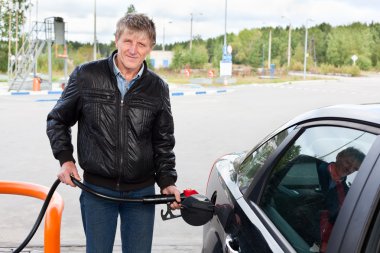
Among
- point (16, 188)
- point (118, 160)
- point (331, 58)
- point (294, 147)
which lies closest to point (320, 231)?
point (294, 147)

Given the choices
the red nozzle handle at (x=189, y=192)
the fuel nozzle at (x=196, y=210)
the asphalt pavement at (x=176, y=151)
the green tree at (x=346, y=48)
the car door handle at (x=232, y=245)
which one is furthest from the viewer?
the green tree at (x=346, y=48)

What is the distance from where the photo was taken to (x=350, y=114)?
1909 millimetres

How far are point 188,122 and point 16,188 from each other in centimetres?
1028

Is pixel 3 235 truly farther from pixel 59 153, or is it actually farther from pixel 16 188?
pixel 59 153

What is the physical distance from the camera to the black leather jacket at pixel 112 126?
2732 millimetres

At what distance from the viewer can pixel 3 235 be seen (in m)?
4.83

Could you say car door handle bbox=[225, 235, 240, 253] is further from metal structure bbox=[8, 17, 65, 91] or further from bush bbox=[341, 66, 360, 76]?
bush bbox=[341, 66, 360, 76]

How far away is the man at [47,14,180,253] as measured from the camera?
2.74m

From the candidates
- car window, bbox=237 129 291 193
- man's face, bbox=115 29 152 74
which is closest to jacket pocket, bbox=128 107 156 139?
man's face, bbox=115 29 152 74

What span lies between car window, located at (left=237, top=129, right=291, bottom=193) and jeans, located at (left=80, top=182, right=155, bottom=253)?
51 cm

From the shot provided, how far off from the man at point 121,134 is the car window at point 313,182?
0.65 metres

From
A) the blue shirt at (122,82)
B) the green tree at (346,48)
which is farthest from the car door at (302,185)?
the green tree at (346,48)

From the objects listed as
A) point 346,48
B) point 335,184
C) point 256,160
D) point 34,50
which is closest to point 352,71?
point 346,48

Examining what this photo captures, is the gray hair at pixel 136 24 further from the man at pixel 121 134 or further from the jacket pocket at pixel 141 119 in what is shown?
the jacket pocket at pixel 141 119
